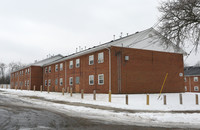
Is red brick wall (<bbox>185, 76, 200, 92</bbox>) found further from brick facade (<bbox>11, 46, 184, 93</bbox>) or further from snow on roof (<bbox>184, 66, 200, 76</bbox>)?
brick facade (<bbox>11, 46, 184, 93</bbox>)

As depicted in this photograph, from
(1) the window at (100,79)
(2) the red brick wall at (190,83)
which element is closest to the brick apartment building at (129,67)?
(1) the window at (100,79)

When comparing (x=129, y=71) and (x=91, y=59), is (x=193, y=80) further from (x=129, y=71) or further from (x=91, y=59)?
(x=91, y=59)

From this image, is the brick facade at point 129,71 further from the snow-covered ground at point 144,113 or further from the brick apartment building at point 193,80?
the brick apartment building at point 193,80

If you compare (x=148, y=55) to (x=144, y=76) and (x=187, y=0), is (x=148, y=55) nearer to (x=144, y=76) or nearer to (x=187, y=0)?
(x=144, y=76)

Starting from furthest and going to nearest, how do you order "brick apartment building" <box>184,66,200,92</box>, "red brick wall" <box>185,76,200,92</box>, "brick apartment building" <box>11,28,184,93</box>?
1. "red brick wall" <box>185,76,200,92</box>
2. "brick apartment building" <box>184,66,200,92</box>
3. "brick apartment building" <box>11,28,184,93</box>

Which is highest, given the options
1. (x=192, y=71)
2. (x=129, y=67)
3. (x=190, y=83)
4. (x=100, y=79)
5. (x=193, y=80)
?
(x=192, y=71)

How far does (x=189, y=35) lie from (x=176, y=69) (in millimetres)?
12511

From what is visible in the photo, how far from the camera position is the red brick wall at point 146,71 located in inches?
904

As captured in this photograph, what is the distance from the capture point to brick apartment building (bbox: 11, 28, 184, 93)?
2278 cm

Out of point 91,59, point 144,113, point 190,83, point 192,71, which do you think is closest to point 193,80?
point 190,83

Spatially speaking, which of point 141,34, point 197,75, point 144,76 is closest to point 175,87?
point 144,76

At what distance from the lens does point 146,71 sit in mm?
Answer: 24562

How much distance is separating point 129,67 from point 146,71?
2.61 metres

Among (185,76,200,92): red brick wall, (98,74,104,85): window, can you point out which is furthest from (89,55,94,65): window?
(185,76,200,92): red brick wall
